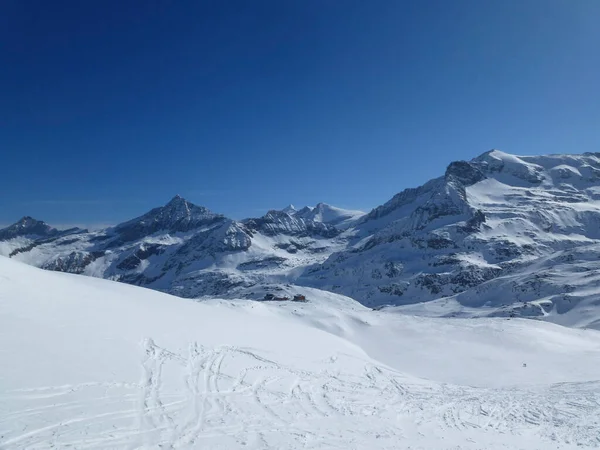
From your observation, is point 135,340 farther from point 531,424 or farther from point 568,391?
point 568,391

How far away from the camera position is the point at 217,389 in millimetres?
18953

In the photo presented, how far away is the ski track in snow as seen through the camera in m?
13.3

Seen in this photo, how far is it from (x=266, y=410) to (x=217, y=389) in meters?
2.81

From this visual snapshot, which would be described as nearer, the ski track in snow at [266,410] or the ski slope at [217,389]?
the ski track in snow at [266,410]

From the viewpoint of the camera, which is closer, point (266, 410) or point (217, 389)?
point (266, 410)

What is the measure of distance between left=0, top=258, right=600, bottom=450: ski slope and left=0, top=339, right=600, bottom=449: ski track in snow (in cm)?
7

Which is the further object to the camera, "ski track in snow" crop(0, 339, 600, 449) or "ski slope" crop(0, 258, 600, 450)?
"ski slope" crop(0, 258, 600, 450)

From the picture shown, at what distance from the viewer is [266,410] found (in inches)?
691

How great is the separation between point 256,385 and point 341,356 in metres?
13.3

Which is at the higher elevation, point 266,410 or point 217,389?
point 217,389

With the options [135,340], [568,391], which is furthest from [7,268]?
[568,391]

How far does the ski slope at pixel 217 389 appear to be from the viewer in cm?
1398

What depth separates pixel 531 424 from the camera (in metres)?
21.2

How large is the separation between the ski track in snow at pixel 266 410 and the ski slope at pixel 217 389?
0.07m
